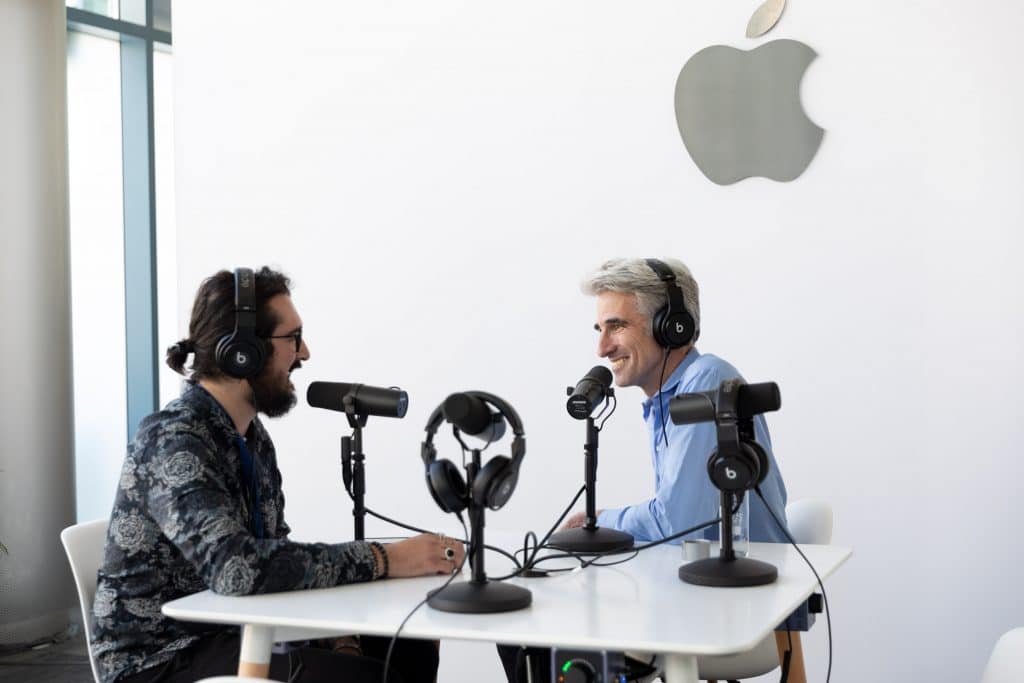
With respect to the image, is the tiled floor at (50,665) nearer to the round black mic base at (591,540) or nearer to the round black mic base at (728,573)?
the round black mic base at (591,540)

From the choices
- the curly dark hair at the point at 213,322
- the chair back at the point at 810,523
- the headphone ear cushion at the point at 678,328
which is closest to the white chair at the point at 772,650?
the chair back at the point at 810,523

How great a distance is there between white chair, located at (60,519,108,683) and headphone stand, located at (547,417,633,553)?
0.93 meters

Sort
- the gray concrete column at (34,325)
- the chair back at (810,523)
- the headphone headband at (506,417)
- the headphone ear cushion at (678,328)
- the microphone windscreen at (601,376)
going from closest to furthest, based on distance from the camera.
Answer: the headphone headband at (506,417) < the microphone windscreen at (601,376) < the headphone ear cushion at (678,328) < the chair back at (810,523) < the gray concrete column at (34,325)

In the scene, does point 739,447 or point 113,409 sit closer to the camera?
point 739,447

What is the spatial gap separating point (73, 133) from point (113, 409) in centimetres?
137

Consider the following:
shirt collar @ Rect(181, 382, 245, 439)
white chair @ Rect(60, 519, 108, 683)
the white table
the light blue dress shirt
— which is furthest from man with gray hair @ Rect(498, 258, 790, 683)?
white chair @ Rect(60, 519, 108, 683)

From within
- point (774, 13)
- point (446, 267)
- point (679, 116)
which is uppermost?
point (774, 13)

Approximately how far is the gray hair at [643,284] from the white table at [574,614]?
27.5 inches

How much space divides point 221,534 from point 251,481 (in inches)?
12.9

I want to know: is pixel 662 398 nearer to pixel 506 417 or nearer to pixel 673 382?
pixel 673 382

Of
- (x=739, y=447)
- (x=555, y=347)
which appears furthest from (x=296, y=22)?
(x=739, y=447)

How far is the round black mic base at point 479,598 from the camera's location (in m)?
1.64

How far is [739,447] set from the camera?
180cm

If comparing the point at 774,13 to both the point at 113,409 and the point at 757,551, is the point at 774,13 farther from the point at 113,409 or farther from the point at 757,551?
the point at 113,409
